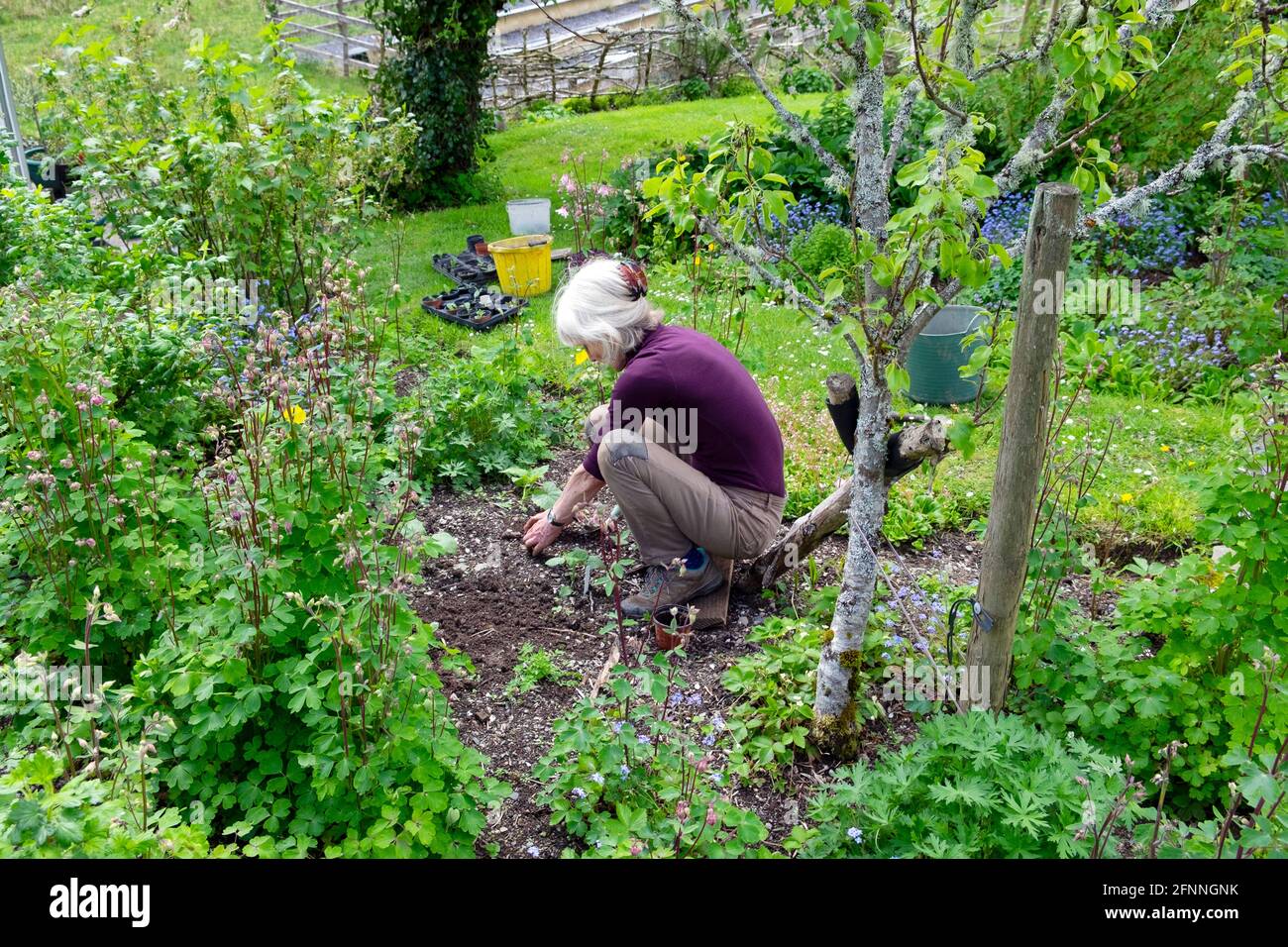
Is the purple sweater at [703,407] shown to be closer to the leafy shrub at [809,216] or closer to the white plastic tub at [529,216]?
the leafy shrub at [809,216]

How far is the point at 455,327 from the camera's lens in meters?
6.69

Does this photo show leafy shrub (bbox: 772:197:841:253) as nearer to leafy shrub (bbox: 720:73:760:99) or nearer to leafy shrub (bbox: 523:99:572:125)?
leafy shrub (bbox: 523:99:572:125)

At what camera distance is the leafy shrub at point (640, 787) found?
2.37 meters

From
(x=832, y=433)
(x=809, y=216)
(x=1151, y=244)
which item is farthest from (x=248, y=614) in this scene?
(x=1151, y=244)

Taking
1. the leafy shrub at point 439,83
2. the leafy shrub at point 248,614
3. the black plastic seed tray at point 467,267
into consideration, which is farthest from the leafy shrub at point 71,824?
the leafy shrub at point 439,83

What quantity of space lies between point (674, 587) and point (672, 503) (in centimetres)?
34

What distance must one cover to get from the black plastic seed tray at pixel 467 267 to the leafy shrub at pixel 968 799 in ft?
19.4

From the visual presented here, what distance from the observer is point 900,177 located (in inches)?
88.1

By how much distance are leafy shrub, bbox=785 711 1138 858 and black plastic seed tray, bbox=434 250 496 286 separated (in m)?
5.92

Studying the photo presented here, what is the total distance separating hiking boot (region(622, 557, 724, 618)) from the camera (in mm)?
3619

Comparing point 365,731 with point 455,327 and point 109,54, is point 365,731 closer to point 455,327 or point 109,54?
point 455,327

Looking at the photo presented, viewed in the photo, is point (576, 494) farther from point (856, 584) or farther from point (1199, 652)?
point (1199, 652)
